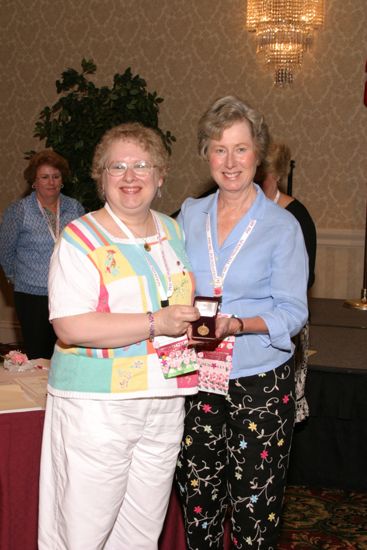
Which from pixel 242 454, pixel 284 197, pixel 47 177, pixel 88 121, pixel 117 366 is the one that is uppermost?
pixel 88 121

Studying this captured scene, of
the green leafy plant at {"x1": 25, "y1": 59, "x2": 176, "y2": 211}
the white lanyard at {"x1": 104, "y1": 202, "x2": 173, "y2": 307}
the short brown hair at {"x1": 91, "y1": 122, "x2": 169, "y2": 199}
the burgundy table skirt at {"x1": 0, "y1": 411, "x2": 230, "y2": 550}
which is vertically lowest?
the burgundy table skirt at {"x1": 0, "y1": 411, "x2": 230, "y2": 550}

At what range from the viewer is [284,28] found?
19.4 ft

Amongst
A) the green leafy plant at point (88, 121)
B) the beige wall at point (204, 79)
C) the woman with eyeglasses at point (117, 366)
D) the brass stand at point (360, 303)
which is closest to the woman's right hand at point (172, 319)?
the woman with eyeglasses at point (117, 366)

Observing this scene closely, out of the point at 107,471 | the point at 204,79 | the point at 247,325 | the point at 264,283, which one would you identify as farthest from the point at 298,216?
the point at 204,79

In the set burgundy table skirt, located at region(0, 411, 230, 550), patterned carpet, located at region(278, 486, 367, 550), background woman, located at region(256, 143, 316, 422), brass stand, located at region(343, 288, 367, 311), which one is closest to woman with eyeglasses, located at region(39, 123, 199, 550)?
burgundy table skirt, located at region(0, 411, 230, 550)

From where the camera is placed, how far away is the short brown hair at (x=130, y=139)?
2.24 m

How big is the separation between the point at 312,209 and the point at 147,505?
4.40 metres

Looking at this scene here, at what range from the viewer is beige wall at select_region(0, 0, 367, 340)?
20.4 ft

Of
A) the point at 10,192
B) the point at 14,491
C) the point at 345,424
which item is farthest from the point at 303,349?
the point at 10,192

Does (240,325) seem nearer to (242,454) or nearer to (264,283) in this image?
(264,283)

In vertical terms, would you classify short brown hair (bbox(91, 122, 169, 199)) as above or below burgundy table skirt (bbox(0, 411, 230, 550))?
above

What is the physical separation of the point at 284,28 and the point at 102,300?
4280mm

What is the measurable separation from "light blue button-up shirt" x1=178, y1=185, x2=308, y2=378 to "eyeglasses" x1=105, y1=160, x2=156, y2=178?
360 mm

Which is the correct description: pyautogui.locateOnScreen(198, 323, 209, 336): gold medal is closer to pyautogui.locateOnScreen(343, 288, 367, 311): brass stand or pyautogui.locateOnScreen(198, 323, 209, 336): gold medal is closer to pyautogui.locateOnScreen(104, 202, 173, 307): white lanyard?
pyautogui.locateOnScreen(104, 202, 173, 307): white lanyard
